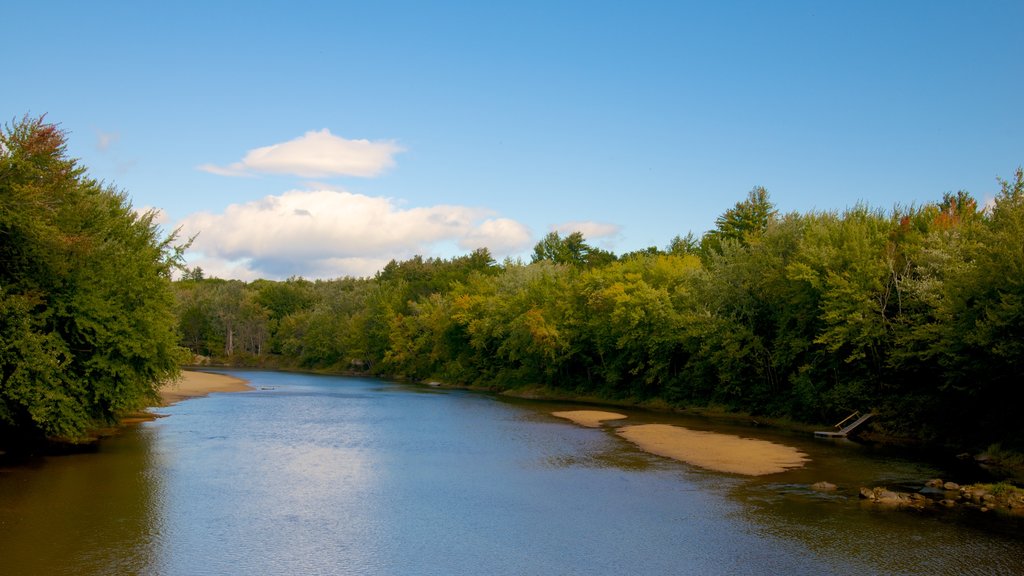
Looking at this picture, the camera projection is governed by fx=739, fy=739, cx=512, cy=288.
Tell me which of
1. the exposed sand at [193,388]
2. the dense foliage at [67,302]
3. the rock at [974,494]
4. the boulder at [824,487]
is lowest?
the boulder at [824,487]

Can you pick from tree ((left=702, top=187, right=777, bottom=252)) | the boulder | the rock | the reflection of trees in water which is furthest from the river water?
tree ((left=702, top=187, right=777, bottom=252))

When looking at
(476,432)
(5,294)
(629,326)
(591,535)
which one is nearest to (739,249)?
(629,326)

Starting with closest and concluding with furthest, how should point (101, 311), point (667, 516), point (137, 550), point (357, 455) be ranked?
point (137, 550)
point (667, 516)
point (101, 311)
point (357, 455)

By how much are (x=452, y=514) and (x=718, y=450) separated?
16.7m

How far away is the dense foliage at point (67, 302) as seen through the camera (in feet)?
84.5

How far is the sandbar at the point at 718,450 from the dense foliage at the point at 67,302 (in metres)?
23.5

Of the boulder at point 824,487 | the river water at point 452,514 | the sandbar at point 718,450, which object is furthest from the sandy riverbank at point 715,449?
the boulder at point 824,487

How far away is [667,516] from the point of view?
2220 centimetres

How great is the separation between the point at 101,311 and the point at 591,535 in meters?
21.6

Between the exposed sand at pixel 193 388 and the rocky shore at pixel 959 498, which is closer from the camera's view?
the rocky shore at pixel 959 498

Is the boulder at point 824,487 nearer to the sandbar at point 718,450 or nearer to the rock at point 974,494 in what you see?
the sandbar at point 718,450

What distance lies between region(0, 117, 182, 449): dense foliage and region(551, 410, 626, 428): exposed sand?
2457 cm

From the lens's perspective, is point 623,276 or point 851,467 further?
point 623,276

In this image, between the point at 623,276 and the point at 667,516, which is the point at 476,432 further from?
the point at 623,276
